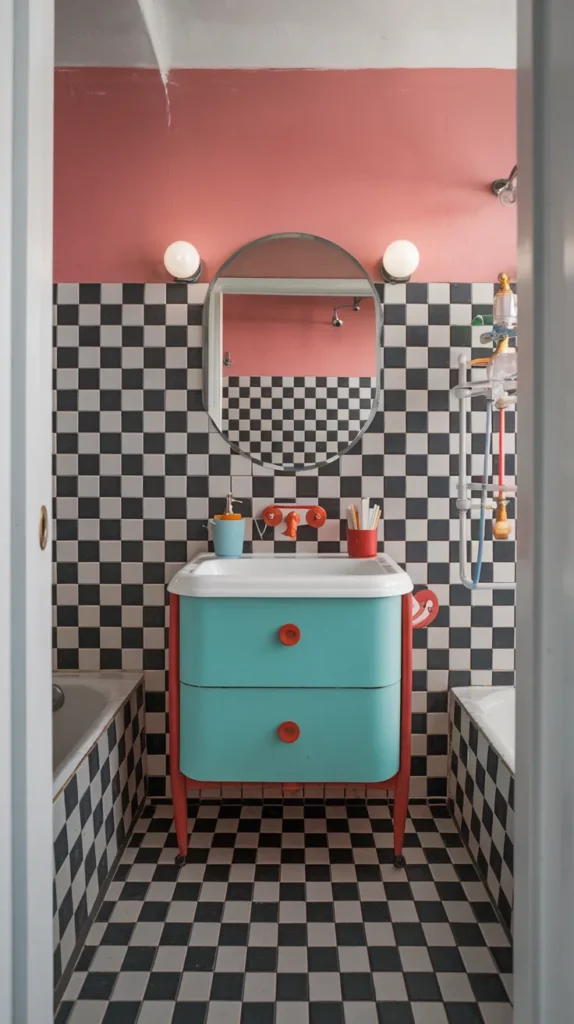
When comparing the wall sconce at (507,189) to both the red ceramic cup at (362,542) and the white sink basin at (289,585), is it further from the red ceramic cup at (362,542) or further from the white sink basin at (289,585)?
the white sink basin at (289,585)

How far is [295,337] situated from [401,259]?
41 cm

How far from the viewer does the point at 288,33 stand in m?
2.11

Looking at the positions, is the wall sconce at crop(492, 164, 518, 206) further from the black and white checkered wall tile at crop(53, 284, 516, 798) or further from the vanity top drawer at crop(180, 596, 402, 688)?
the vanity top drawer at crop(180, 596, 402, 688)

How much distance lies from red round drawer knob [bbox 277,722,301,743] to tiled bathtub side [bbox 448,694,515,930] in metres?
0.51

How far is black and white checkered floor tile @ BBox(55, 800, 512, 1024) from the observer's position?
1.39 metres

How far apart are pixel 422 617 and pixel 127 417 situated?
1173mm

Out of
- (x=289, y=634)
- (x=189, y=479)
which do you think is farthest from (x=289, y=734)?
(x=189, y=479)

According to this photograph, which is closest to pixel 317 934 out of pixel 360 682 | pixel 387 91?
pixel 360 682

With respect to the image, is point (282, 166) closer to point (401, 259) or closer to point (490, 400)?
point (401, 259)

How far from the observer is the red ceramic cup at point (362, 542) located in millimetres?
2117

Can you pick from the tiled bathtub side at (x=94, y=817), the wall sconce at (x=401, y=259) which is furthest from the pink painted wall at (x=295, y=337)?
the tiled bathtub side at (x=94, y=817)
